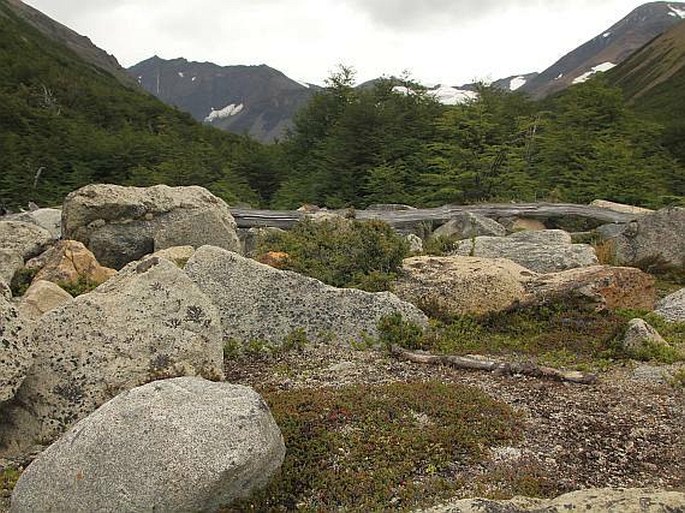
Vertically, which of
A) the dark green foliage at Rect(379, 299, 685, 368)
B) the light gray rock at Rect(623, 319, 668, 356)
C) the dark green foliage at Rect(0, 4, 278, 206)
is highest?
the dark green foliage at Rect(0, 4, 278, 206)

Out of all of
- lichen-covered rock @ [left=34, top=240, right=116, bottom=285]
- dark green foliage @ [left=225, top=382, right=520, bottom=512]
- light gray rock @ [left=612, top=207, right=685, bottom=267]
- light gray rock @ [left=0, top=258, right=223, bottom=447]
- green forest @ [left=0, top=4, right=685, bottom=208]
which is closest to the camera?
dark green foliage @ [left=225, top=382, right=520, bottom=512]

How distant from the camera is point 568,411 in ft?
27.9

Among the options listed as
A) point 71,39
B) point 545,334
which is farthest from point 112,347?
point 71,39

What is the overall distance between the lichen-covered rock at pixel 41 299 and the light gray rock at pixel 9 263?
4.07m

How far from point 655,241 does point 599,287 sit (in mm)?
7193

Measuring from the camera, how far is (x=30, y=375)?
8.53 meters

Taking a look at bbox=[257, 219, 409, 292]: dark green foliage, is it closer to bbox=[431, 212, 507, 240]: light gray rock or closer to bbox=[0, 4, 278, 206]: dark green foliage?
bbox=[431, 212, 507, 240]: light gray rock

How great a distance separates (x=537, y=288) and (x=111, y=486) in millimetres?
10008

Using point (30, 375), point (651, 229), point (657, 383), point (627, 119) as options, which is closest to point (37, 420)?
point (30, 375)

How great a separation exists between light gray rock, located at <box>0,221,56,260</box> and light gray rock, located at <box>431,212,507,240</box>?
13608 millimetres

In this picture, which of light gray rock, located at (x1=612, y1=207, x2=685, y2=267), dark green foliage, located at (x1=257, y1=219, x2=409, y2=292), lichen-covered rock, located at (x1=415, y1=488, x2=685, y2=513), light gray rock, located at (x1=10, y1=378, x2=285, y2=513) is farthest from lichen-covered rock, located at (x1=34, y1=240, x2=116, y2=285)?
light gray rock, located at (x1=612, y1=207, x2=685, y2=267)

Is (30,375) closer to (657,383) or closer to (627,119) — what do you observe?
(657,383)

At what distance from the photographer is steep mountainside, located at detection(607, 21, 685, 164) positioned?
86.6 meters

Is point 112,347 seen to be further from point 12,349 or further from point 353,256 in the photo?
point 353,256
